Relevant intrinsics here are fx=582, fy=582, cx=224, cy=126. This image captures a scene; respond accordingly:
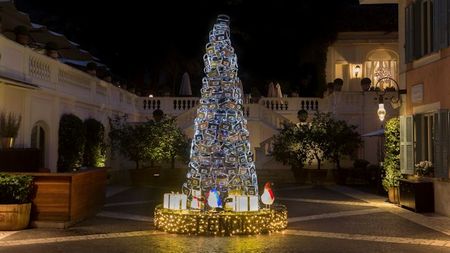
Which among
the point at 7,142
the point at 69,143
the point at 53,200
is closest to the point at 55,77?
the point at 69,143

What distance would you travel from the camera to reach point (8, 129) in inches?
557

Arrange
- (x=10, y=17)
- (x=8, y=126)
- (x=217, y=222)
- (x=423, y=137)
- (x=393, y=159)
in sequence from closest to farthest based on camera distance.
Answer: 1. (x=217, y=222)
2. (x=8, y=126)
3. (x=423, y=137)
4. (x=393, y=159)
5. (x=10, y=17)

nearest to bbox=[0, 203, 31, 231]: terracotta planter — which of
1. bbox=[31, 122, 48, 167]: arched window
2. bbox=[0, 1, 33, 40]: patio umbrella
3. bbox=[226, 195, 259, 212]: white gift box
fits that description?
bbox=[226, 195, 259, 212]: white gift box

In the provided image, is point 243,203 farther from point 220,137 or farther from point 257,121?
point 257,121

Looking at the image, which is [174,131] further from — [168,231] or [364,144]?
[168,231]

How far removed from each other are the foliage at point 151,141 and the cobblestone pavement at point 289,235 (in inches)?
297

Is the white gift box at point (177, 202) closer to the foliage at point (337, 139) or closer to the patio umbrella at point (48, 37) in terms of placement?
the patio umbrella at point (48, 37)

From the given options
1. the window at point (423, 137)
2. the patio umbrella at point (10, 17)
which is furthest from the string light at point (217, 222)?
the patio umbrella at point (10, 17)

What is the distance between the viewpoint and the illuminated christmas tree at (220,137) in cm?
1184

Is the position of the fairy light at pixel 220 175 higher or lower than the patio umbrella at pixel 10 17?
lower

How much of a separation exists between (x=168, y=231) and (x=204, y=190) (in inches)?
46.5

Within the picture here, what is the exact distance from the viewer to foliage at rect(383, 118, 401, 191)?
1691 centimetres

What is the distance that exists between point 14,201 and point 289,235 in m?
5.43

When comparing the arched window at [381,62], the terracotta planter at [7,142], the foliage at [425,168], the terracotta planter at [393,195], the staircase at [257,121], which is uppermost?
the arched window at [381,62]
